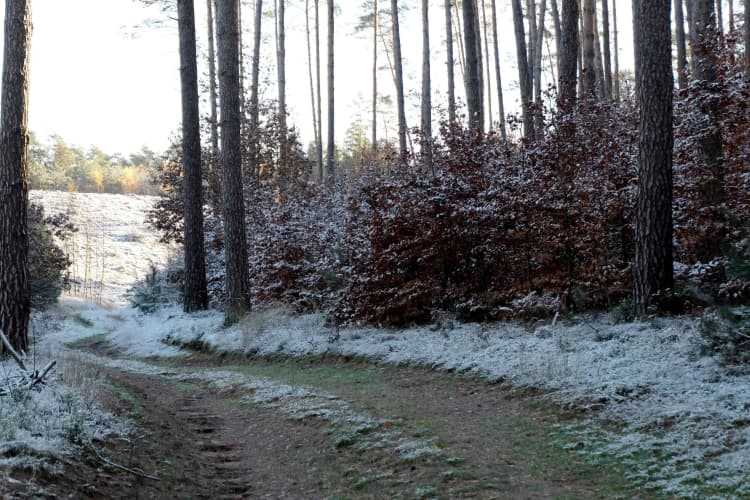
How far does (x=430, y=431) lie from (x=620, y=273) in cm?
522

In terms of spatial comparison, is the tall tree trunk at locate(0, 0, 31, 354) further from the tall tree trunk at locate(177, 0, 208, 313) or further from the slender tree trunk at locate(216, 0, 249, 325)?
the tall tree trunk at locate(177, 0, 208, 313)

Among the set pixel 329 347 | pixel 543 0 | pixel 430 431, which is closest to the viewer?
pixel 430 431

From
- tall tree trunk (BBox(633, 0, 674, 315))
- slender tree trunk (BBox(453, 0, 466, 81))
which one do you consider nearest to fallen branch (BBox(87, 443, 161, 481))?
tall tree trunk (BBox(633, 0, 674, 315))

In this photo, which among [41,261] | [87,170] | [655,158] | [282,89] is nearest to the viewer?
[655,158]

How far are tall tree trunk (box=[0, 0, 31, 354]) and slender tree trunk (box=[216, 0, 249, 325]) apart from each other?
5285 millimetres

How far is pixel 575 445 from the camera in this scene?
4992mm

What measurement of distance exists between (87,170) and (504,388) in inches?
2747

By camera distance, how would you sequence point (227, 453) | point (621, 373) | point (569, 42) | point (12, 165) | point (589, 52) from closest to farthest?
point (227, 453) → point (621, 373) → point (12, 165) → point (569, 42) → point (589, 52)

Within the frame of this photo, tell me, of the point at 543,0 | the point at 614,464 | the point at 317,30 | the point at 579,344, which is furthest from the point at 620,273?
the point at 317,30

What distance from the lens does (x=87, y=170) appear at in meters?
67.9

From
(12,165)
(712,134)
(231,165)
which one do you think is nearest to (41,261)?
(231,165)

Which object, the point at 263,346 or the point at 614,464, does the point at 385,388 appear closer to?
the point at 614,464

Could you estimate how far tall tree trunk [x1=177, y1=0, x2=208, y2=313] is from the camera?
1605 centimetres

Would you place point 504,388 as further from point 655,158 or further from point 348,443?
point 655,158
